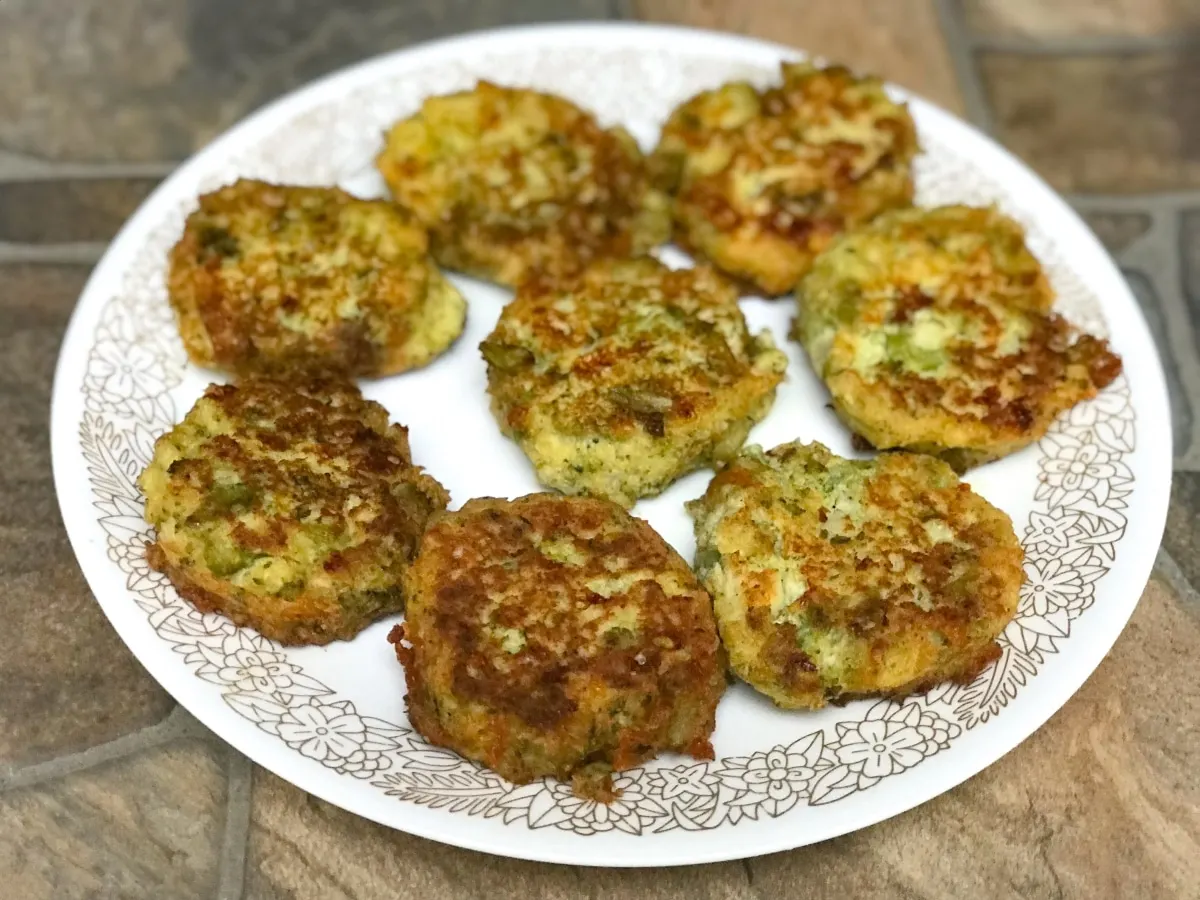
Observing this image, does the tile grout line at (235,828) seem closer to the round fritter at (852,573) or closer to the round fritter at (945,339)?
the round fritter at (852,573)

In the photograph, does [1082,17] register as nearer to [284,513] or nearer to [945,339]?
[945,339]

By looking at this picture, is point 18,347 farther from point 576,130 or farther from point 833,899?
point 833,899

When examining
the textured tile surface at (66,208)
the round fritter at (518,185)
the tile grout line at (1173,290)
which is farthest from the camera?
the textured tile surface at (66,208)

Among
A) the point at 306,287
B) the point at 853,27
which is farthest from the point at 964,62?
the point at 306,287

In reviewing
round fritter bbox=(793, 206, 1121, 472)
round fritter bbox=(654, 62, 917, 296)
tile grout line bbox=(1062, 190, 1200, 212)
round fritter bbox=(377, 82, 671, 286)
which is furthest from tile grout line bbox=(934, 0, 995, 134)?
round fritter bbox=(377, 82, 671, 286)

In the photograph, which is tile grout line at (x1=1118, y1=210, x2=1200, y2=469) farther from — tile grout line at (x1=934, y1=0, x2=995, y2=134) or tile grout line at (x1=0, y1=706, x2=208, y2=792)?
tile grout line at (x1=0, y1=706, x2=208, y2=792)

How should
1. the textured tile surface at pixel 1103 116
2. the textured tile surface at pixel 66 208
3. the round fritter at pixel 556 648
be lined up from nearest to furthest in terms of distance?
the round fritter at pixel 556 648 → the textured tile surface at pixel 66 208 → the textured tile surface at pixel 1103 116

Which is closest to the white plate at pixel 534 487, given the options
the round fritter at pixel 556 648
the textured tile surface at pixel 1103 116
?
the round fritter at pixel 556 648
